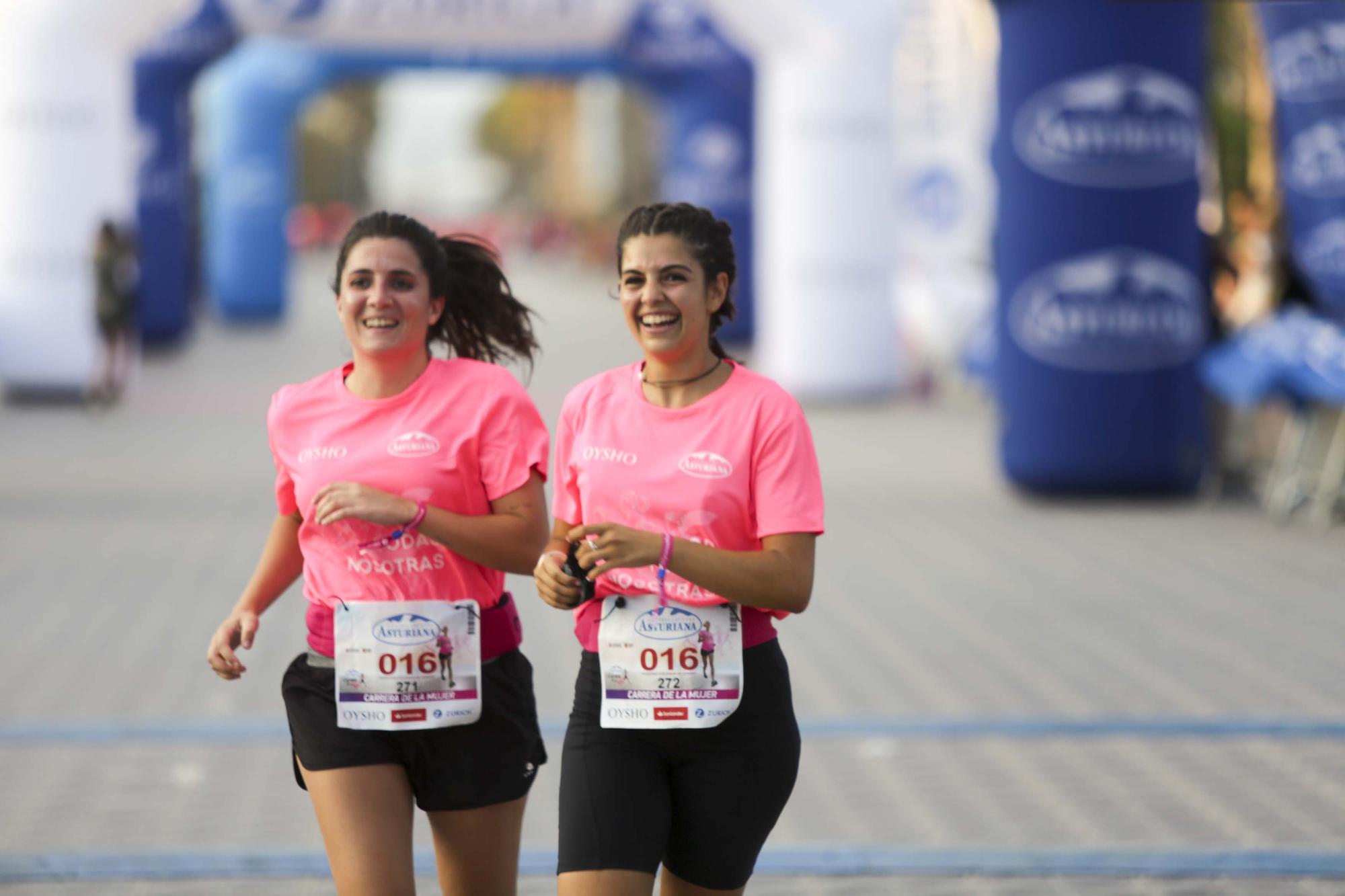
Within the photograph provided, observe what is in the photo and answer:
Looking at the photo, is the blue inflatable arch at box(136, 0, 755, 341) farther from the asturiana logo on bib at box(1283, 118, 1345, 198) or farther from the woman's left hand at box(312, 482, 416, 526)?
the woman's left hand at box(312, 482, 416, 526)

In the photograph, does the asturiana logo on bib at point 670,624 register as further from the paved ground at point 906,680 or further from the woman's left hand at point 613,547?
the paved ground at point 906,680

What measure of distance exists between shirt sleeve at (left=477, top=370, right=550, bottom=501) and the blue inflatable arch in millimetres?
17165

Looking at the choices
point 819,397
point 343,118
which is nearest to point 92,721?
point 819,397

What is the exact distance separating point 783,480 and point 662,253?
0.46m

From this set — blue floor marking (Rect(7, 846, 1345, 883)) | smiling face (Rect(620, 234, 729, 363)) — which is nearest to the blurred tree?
blue floor marking (Rect(7, 846, 1345, 883))

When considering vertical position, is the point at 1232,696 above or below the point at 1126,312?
below

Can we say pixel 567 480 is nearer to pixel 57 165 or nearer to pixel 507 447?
pixel 507 447

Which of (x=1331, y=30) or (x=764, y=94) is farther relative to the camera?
(x=764, y=94)

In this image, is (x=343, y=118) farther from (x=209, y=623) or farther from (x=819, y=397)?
(x=209, y=623)

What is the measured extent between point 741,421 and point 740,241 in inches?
841

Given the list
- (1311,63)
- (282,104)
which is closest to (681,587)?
(1311,63)

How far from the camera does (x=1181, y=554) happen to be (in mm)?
10383

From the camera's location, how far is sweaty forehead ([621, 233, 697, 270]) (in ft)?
11.2

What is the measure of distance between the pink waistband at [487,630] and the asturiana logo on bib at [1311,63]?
8108mm
